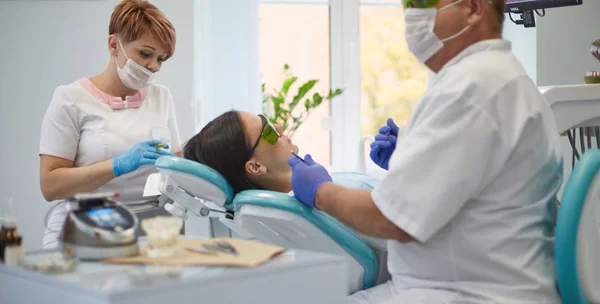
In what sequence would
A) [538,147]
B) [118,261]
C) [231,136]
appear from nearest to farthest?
[118,261]
[538,147]
[231,136]

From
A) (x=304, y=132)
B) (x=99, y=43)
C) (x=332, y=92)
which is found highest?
(x=99, y=43)

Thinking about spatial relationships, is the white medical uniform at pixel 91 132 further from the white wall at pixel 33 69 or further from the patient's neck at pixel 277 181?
the white wall at pixel 33 69

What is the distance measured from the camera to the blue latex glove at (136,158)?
199 cm

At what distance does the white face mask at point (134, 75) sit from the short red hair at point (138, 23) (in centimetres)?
5

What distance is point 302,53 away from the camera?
436cm

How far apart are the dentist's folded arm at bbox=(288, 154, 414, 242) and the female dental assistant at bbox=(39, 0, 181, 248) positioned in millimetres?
631

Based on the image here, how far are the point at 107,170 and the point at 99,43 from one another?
64.7 inches

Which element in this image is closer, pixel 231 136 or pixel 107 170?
pixel 231 136

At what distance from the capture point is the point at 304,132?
4.39 meters

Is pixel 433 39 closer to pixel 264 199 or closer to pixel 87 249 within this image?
pixel 264 199

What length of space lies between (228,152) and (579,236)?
3.16 feet

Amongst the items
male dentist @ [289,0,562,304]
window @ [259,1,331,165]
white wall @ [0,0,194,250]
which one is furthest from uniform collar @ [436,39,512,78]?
window @ [259,1,331,165]

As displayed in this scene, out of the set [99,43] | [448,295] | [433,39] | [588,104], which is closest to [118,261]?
[448,295]

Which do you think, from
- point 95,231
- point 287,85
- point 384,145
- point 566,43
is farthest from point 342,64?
point 95,231
